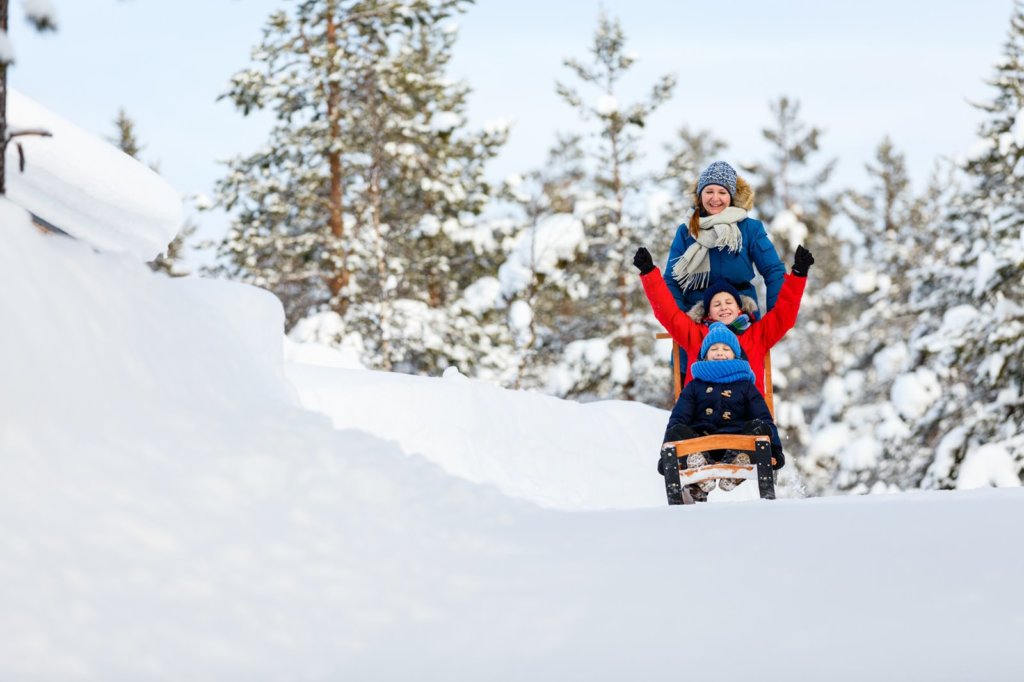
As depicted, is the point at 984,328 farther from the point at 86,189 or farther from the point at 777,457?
the point at 86,189

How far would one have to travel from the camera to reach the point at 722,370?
6.89 metres

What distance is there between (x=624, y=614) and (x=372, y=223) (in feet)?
49.8

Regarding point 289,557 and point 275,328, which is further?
point 275,328

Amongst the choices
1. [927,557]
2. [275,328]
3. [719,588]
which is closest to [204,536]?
[719,588]

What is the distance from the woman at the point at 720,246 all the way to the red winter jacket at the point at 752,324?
32cm

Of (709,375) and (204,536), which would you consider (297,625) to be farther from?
(709,375)

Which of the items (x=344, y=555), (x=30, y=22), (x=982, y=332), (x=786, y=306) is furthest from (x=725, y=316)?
(x=982, y=332)

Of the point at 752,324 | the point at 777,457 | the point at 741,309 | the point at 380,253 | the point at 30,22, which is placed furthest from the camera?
the point at 380,253

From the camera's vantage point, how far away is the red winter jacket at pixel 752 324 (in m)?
7.32

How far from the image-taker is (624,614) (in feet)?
11.7

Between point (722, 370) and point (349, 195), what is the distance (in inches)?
547

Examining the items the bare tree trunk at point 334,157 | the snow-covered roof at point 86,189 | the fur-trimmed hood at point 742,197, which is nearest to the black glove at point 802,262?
the fur-trimmed hood at point 742,197

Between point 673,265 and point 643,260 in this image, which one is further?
point 673,265

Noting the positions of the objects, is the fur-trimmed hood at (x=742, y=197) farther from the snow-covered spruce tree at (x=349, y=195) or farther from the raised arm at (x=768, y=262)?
the snow-covered spruce tree at (x=349, y=195)
